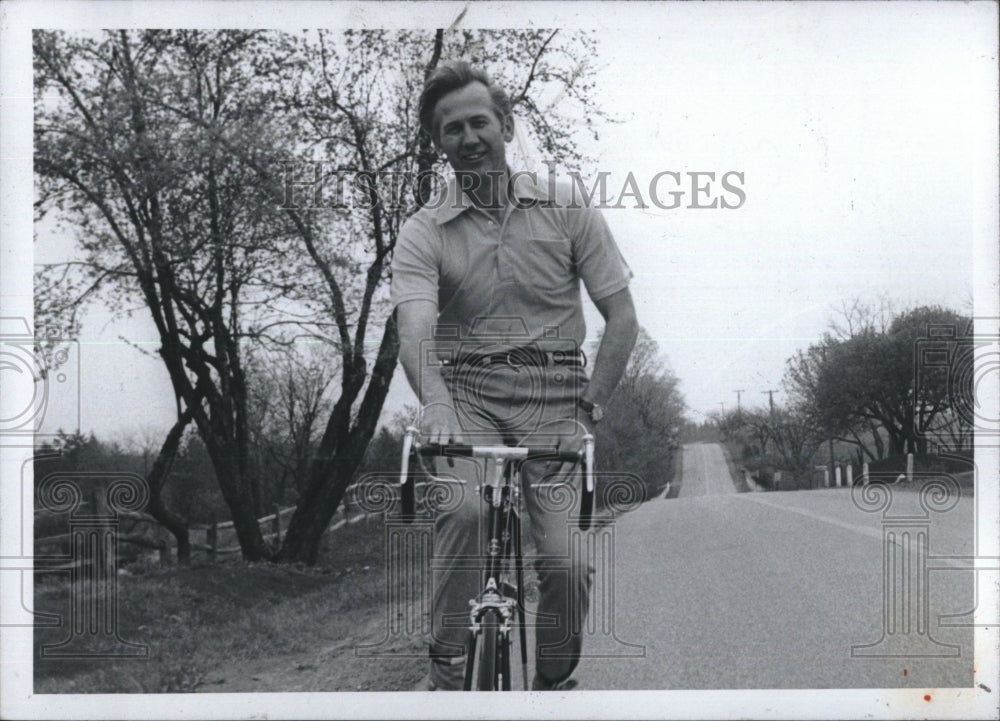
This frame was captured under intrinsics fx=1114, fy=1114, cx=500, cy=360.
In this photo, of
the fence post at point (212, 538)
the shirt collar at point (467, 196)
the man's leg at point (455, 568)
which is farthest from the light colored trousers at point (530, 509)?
the fence post at point (212, 538)

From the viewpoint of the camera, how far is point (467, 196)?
358 cm

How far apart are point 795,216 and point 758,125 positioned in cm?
32

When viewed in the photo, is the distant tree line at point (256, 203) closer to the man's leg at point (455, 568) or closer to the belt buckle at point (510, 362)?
the belt buckle at point (510, 362)

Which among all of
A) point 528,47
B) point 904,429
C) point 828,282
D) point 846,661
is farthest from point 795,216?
point 846,661

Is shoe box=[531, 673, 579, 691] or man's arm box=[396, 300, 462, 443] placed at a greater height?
man's arm box=[396, 300, 462, 443]

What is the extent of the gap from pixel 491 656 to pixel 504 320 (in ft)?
3.49

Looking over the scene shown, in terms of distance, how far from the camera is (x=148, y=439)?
12.3 feet

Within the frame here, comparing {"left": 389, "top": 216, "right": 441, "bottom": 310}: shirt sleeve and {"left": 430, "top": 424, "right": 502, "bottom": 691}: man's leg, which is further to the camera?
{"left": 389, "top": 216, "right": 441, "bottom": 310}: shirt sleeve

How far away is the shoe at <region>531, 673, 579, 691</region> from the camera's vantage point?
3.52 m

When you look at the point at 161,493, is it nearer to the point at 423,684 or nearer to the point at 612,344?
the point at 423,684

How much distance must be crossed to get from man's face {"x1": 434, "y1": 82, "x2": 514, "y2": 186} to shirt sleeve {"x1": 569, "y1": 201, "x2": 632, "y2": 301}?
0.32 metres

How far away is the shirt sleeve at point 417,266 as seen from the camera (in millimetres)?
3484

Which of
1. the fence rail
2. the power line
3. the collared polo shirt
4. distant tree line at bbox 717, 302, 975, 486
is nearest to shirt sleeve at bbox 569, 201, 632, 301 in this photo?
the collared polo shirt

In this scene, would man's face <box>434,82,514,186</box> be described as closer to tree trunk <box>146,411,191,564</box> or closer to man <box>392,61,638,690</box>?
man <box>392,61,638,690</box>
